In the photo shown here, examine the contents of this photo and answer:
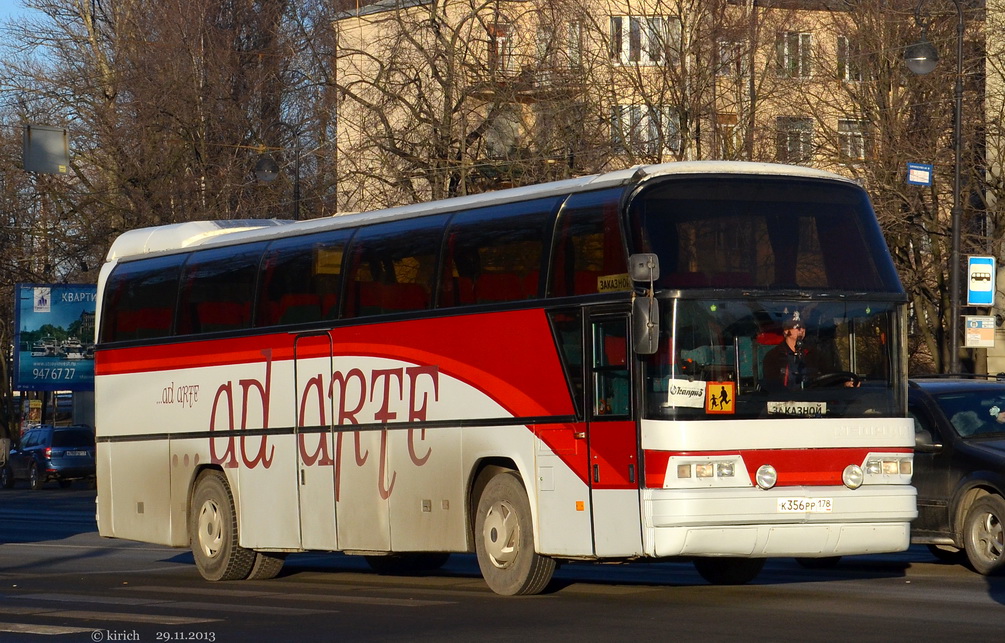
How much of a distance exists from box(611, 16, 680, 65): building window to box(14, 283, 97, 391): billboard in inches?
878

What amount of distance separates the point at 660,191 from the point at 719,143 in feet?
71.9

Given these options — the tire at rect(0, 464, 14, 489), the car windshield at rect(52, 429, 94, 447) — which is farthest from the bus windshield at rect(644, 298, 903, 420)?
the tire at rect(0, 464, 14, 489)

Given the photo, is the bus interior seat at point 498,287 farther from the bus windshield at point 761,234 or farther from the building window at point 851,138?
the building window at point 851,138

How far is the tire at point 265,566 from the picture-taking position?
707 inches

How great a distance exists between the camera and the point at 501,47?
119ft

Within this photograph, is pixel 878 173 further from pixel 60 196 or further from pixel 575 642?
pixel 575 642

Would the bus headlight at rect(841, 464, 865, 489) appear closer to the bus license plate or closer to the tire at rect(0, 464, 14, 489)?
the bus license plate

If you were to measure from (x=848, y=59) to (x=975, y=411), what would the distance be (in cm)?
2339

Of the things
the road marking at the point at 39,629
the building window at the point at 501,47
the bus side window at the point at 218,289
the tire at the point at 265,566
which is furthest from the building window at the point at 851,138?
the road marking at the point at 39,629

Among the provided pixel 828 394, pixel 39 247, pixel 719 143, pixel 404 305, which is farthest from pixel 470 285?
pixel 39 247

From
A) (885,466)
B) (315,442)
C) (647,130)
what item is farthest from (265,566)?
(647,130)

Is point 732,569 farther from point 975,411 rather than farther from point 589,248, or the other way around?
point 589,248

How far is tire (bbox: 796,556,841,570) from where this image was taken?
57.6 feet

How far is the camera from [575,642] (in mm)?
10906
